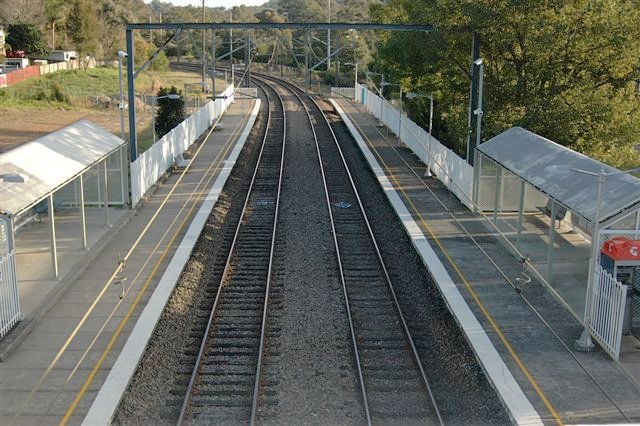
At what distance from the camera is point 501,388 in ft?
39.6

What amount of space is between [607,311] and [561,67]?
45.7ft

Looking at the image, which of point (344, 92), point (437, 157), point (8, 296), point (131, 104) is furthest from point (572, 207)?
point (344, 92)

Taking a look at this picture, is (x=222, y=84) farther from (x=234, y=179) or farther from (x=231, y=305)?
(x=231, y=305)

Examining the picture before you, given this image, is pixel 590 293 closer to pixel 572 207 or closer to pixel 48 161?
pixel 572 207

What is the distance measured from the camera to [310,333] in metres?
14.7

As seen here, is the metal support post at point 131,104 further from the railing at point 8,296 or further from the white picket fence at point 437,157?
the railing at point 8,296

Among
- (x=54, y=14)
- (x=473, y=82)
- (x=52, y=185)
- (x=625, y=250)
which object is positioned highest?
(x=54, y=14)

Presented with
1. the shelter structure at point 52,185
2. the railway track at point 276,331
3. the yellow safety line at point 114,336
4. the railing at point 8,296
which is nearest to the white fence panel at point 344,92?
the railway track at point 276,331

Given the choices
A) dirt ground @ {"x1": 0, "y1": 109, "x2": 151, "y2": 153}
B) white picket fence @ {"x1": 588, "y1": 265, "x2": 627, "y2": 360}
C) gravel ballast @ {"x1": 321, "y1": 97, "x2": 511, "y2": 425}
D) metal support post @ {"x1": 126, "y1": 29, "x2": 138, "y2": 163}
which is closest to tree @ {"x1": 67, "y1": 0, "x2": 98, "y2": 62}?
dirt ground @ {"x1": 0, "y1": 109, "x2": 151, "y2": 153}

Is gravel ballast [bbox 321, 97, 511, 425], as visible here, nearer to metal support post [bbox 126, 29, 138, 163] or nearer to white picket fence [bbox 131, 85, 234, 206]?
white picket fence [bbox 131, 85, 234, 206]

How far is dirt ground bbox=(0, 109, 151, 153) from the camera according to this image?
4346cm

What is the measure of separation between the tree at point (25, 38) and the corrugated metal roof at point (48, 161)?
59.5m

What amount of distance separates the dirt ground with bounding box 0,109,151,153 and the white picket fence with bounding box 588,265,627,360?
32.9 m

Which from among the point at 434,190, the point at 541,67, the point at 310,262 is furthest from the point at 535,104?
the point at 310,262
